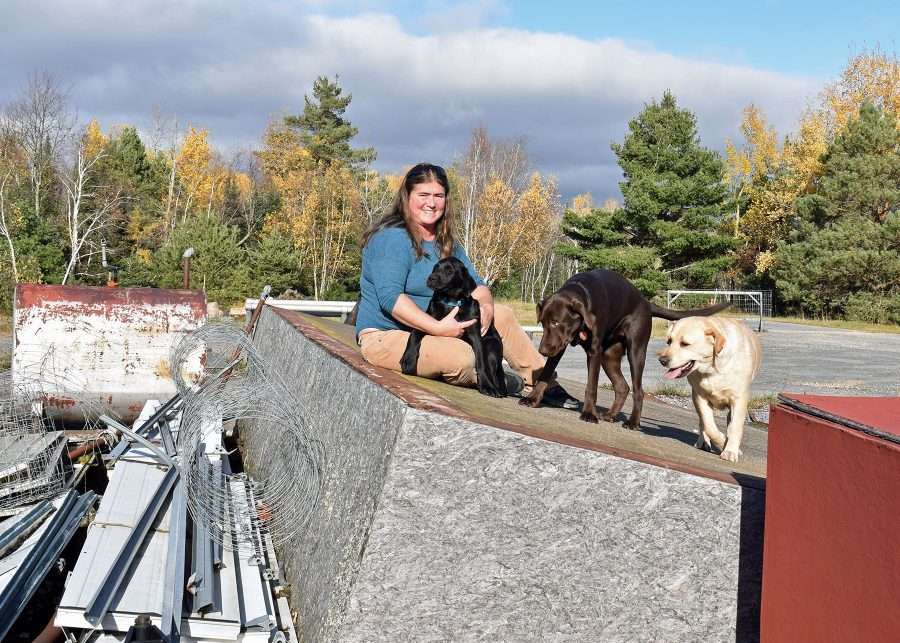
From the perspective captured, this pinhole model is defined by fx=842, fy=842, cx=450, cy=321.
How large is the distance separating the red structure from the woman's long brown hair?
2.86m

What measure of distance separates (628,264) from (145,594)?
36317 millimetres

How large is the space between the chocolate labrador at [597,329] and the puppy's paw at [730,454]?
0.68 metres

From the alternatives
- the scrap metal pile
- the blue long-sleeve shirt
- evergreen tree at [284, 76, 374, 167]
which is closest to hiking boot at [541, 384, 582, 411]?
the blue long-sleeve shirt

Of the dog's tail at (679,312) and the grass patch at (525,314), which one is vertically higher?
the dog's tail at (679,312)

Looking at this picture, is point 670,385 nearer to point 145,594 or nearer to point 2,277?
point 145,594

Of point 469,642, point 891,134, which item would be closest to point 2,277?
point 469,642

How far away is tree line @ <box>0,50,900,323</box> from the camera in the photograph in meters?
34.7

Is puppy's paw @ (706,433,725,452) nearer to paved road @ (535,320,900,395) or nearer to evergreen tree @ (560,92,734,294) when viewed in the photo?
paved road @ (535,320,900,395)

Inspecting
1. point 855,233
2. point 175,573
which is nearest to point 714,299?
point 855,233

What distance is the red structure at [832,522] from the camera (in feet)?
6.80

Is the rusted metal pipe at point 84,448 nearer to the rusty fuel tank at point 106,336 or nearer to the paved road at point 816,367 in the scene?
the rusty fuel tank at point 106,336

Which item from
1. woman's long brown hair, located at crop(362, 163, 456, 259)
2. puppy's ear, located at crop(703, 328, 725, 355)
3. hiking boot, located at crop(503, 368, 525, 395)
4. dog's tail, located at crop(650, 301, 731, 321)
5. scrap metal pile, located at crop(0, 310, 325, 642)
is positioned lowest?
scrap metal pile, located at crop(0, 310, 325, 642)

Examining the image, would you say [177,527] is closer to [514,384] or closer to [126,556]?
[126,556]

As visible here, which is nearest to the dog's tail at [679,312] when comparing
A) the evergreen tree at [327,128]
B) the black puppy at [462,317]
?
the black puppy at [462,317]
